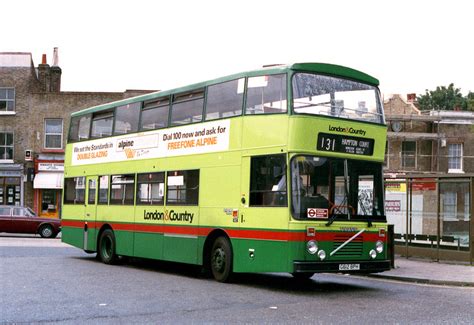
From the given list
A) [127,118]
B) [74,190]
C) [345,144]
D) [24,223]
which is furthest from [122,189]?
[24,223]

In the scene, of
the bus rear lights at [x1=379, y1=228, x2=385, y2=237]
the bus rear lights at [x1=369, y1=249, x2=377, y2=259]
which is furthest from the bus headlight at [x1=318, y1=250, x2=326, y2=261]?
the bus rear lights at [x1=379, y1=228, x2=385, y2=237]

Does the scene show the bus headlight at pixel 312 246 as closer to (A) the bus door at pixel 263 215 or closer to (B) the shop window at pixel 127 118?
(A) the bus door at pixel 263 215

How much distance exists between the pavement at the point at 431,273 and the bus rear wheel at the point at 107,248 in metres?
6.70

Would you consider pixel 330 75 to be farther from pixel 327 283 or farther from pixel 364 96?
pixel 327 283

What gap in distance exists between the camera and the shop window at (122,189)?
17456mm

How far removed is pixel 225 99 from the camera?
14.2 metres

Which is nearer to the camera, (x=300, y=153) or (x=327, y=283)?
(x=300, y=153)

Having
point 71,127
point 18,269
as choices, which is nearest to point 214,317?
point 18,269

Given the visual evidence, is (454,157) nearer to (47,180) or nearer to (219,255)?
(47,180)

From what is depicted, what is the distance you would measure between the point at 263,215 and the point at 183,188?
314 cm

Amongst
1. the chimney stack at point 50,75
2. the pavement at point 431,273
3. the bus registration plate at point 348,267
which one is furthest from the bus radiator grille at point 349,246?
the chimney stack at point 50,75

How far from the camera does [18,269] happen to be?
15.8 meters

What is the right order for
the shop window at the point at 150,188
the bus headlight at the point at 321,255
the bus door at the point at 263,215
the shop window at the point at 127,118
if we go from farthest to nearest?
the shop window at the point at 127,118 → the shop window at the point at 150,188 → the bus door at the point at 263,215 → the bus headlight at the point at 321,255

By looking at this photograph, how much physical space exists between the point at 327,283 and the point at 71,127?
9932 mm
